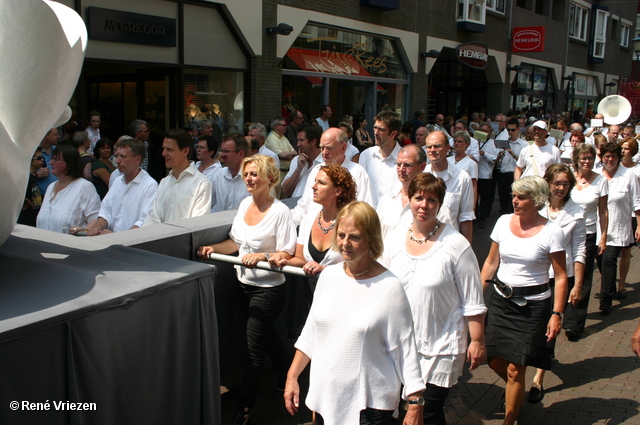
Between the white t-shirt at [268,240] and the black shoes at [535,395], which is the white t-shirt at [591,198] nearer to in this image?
the black shoes at [535,395]

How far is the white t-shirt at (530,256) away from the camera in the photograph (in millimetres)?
4332

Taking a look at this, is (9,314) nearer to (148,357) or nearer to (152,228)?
(148,357)

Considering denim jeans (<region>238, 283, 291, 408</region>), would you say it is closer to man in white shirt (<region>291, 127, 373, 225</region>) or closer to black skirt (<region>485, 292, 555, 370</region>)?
man in white shirt (<region>291, 127, 373, 225</region>)

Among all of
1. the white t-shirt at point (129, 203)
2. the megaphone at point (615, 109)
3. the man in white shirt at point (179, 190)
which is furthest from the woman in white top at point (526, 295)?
the megaphone at point (615, 109)

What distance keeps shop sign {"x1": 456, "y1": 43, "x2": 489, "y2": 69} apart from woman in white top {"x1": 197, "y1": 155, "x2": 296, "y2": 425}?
1675 cm

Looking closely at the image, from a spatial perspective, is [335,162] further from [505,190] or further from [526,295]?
[505,190]

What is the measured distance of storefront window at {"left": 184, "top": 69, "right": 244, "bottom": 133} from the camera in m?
12.3

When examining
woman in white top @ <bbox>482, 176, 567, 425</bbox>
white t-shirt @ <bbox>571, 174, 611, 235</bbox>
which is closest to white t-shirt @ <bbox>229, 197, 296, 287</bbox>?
woman in white top @ <bbox>482, 176, 567, 425</bbox>

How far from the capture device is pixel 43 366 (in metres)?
2.53

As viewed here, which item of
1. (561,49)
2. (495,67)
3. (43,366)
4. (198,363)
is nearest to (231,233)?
(198,363)

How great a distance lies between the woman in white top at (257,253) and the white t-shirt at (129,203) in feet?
3.82

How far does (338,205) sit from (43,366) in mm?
2225

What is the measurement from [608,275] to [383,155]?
315 cm

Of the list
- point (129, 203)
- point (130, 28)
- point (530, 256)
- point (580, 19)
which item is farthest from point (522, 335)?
point (580, 19)
